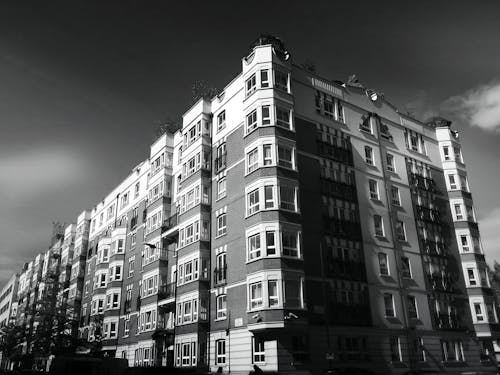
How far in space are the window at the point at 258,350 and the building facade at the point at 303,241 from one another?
11cm

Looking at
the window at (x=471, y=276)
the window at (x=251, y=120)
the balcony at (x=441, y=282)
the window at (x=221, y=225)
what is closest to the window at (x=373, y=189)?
the balcony at (x=441, y=282)

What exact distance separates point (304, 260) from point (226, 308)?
7.77 m

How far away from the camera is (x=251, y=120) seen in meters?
39.1

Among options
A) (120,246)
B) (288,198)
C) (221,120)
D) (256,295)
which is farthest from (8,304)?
(288,198)

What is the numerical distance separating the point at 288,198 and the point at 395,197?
14.4 meters

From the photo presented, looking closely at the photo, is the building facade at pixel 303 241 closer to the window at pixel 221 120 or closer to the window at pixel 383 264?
the window at pixel 383 264

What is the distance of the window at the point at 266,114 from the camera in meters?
37.9

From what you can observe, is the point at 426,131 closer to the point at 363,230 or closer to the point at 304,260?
the point at 363,230

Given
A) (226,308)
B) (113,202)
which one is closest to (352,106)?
(226,308)

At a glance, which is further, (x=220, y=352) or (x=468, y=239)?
(x=468, y=239)

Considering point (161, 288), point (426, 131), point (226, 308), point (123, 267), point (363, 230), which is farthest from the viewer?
point (123, 267)

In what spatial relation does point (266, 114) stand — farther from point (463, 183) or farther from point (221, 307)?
point (463, 183)

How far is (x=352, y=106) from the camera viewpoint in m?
45.7

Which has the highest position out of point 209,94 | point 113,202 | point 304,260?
point 209,94
